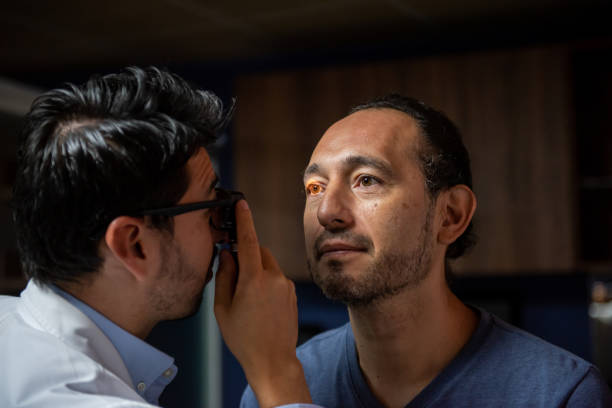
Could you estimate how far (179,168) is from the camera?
3.77ft

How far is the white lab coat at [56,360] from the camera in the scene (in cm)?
91

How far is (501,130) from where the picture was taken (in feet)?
10.5

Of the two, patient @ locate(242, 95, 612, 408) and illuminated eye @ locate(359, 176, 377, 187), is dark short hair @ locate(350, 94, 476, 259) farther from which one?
illuminated eye @ locate(359, 176, 377, 187)

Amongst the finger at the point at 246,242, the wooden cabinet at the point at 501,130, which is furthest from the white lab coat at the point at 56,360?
the wooden cabinet at the point at 501,130

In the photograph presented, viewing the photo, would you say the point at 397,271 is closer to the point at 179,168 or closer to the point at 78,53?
the point at 179,168

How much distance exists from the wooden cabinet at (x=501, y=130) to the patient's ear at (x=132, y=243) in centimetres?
233

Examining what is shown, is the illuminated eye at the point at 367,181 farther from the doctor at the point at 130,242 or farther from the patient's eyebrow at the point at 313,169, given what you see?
the doctor at the point at 130,242

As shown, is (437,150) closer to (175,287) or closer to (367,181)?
(367,181)

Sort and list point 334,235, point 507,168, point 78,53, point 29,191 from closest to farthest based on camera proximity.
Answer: point 29,191 → point 334,235 → point 507,168 → point 78,53

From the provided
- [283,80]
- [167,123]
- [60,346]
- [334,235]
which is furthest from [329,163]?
[283,80]

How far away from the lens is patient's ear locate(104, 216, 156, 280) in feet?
3.59

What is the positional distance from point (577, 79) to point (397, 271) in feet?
8.11

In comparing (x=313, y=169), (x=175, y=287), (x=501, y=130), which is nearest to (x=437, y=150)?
(x=313, y=169)

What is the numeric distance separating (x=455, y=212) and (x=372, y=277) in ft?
0.96
